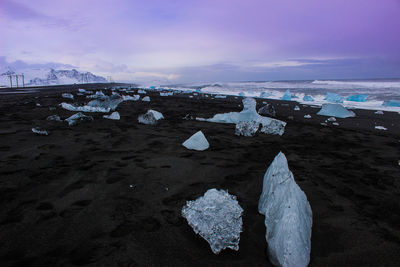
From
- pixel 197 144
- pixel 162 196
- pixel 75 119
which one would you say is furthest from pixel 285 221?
pixel 75 119

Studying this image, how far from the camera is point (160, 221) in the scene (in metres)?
1.56

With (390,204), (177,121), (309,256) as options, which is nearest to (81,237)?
(309,256)

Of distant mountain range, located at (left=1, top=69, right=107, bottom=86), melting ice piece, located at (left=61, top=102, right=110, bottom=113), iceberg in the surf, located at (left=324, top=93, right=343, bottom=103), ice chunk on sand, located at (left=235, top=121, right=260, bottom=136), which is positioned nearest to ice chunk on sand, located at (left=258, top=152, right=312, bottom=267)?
ice chunk on sand, located at (left=235, top=121, right=260, bottom=136)

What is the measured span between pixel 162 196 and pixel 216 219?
61 cm

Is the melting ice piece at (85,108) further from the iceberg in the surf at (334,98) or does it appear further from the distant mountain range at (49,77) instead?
the distant mountain range at (49,77)

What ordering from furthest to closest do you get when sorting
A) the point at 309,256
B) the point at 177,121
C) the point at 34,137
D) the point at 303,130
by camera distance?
the point at 177,121, the point at 303,130, the point at 34,137, the point at 309,256

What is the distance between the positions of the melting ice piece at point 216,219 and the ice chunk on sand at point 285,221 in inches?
8.1

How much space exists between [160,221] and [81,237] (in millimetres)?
484

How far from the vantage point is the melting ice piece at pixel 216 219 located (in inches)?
51.6

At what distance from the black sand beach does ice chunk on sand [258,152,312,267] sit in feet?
0.26

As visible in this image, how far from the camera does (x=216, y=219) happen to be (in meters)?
1.43

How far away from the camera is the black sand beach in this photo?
128cm

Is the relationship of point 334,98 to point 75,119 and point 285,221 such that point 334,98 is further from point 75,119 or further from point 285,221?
point 285,221

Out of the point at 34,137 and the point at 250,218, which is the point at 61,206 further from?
the point at 34,137
